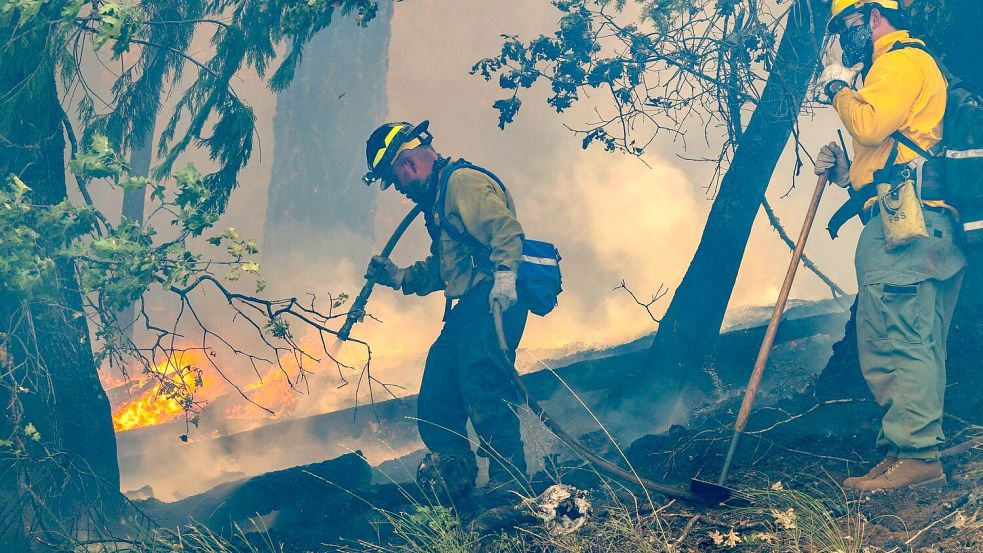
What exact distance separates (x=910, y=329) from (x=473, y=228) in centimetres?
239

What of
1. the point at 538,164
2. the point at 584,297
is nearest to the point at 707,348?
the point at 584,297

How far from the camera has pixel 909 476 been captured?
3.65m

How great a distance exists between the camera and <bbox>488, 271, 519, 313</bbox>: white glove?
4785 millimetres

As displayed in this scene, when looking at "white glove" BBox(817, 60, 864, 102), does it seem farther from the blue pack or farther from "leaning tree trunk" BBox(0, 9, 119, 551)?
"leaning tree trunk" BBox(0, 9, 119, 551)

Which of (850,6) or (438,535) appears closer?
(438,535)

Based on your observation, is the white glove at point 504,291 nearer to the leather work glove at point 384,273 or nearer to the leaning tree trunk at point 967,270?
the leather work glove at point 384,273

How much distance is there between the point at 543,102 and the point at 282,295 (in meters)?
6.45

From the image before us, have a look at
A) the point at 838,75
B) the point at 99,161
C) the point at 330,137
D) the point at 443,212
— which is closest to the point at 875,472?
the point at 838,75

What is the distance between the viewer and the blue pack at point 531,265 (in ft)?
16.7

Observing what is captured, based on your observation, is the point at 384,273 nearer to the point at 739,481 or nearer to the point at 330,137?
the point at 739,481

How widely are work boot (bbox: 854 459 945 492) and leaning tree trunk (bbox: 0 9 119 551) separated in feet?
12.4

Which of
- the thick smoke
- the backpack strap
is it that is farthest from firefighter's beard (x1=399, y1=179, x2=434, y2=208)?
the thick smoke

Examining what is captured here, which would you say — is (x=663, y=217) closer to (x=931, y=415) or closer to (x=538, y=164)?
(x=538, y=164)

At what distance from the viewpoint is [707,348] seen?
6539mm
